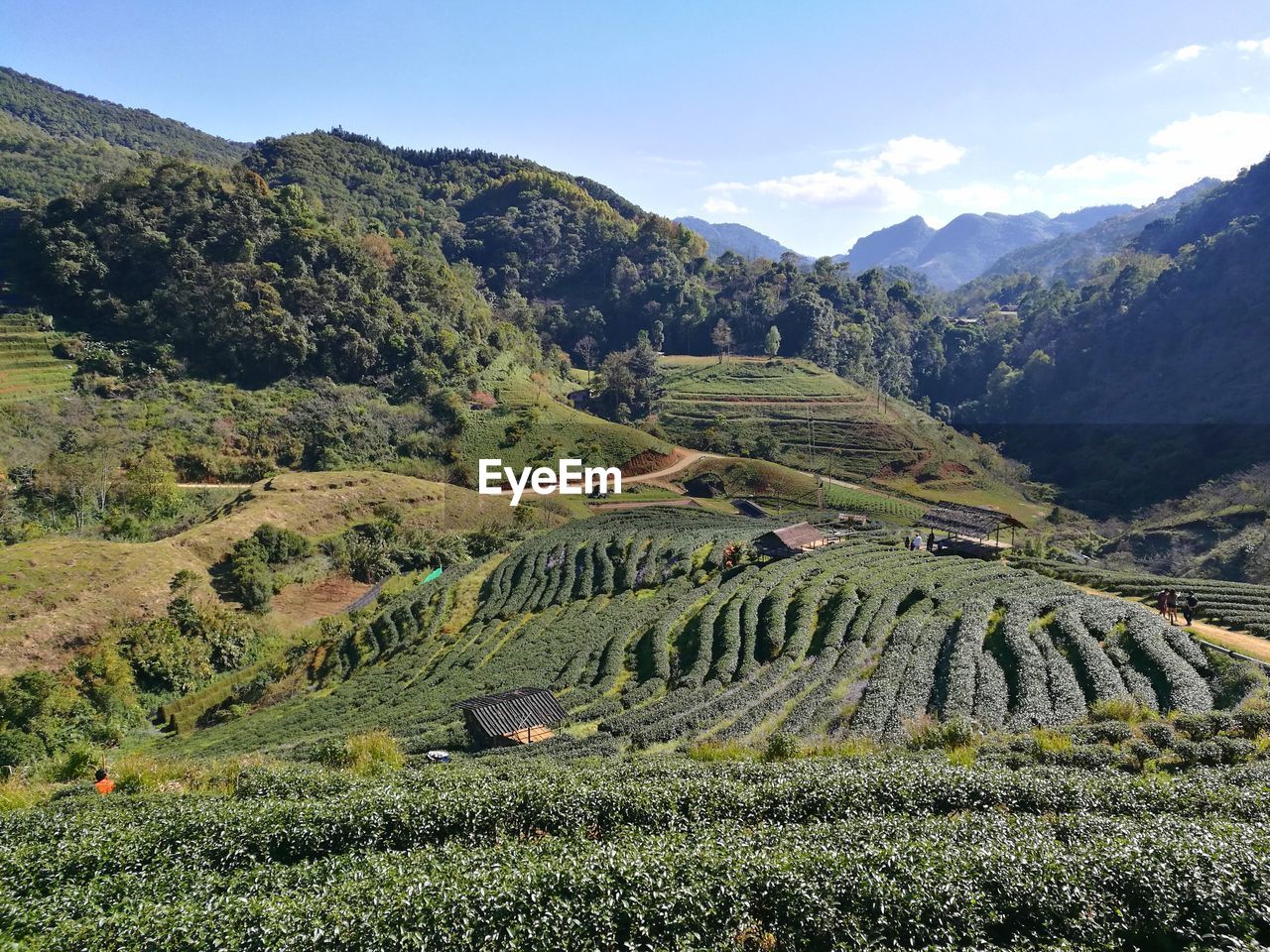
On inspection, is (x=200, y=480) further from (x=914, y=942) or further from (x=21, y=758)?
(x=914, y=942)

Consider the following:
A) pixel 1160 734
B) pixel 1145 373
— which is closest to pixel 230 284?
pixel 1160 734

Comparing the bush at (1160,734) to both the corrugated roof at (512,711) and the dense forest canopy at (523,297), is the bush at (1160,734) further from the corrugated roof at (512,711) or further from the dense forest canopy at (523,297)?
the dense forest canopy at (523,297)

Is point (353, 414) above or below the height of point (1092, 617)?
above

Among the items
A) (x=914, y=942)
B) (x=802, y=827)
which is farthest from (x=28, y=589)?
(x=914, y=942)

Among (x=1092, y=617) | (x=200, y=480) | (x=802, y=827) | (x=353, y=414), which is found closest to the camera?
(x=802, y=827)

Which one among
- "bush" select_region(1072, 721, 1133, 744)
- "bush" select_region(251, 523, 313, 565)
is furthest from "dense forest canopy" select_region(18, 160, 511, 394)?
"bush" select_region(1072, 721, 1133, 744)

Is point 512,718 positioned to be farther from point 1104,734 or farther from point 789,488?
point 789,488

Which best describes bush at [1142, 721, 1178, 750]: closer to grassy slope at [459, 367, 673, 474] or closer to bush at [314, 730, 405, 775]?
bush at [314, 730, 405, 775]

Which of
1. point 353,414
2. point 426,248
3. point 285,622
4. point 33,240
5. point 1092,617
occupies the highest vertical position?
point 426,248
